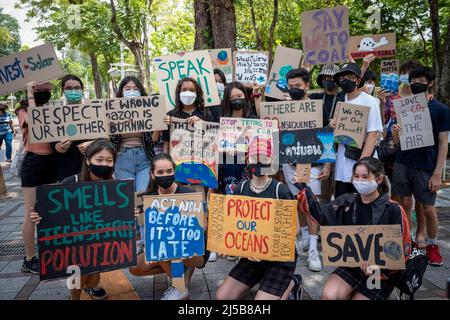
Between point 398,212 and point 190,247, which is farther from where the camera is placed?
point 190,247

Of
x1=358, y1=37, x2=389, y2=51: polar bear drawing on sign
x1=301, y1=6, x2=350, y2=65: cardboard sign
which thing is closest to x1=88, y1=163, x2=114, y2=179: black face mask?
x1=301, y1=6, x2=350, y2=65: cardboard sign

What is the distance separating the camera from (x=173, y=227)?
129 inches

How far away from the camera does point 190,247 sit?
10.8ft

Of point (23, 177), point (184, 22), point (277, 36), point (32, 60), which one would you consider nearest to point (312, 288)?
point (23, 177)

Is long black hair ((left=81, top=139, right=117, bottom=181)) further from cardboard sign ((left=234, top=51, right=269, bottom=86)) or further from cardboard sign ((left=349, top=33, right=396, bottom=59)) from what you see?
cardboard sign ((left=349, top=33, right=396, bottom=59))

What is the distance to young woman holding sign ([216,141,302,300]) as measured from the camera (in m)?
3.11

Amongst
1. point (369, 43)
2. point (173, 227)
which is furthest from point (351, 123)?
point (369, 43)

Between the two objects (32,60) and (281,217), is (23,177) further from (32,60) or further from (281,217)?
(281,217)

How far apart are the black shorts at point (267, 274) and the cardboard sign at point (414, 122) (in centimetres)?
201

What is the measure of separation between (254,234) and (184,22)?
24168 mm

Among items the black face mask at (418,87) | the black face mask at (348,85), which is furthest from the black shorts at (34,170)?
the black face mask at (418,87)

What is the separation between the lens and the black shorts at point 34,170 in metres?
4.06

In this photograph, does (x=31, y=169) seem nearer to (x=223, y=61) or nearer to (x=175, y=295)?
(x=175, y=295)

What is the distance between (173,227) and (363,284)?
1.56 meters
